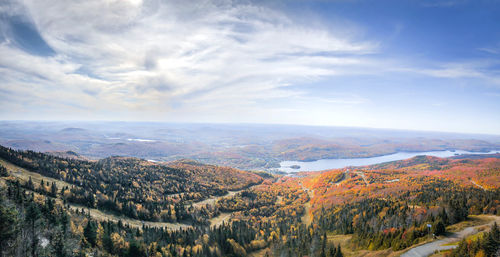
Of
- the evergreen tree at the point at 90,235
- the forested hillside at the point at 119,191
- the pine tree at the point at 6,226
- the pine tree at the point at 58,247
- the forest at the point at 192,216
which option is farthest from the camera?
the forested hillside at the point at 119,191

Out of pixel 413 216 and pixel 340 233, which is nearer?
pixel 413 216

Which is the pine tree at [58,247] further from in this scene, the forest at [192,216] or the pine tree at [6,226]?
the pine tree at [6,226]

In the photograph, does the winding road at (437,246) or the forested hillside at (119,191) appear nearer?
the winding road at (437,246)

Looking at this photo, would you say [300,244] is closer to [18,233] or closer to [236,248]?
[236,248]

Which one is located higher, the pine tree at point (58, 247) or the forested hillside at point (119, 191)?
the pine tree at point (58, 247)

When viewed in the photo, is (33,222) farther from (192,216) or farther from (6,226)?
(192,216)

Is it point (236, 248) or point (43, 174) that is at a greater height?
point (43, 174)

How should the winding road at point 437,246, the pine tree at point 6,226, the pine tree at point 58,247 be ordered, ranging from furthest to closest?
1. the pine tree at point 58,247
2. the winding road at point 437,246
3. the pine tree at point 6,226

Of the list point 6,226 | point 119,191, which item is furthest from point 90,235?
point 119,191

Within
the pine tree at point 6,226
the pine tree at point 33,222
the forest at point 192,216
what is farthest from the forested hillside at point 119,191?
the pine tree at point 6,226

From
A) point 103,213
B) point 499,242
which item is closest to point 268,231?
point 103,213

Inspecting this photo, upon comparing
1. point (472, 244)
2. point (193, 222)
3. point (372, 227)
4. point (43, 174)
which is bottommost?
point (193, 222)
